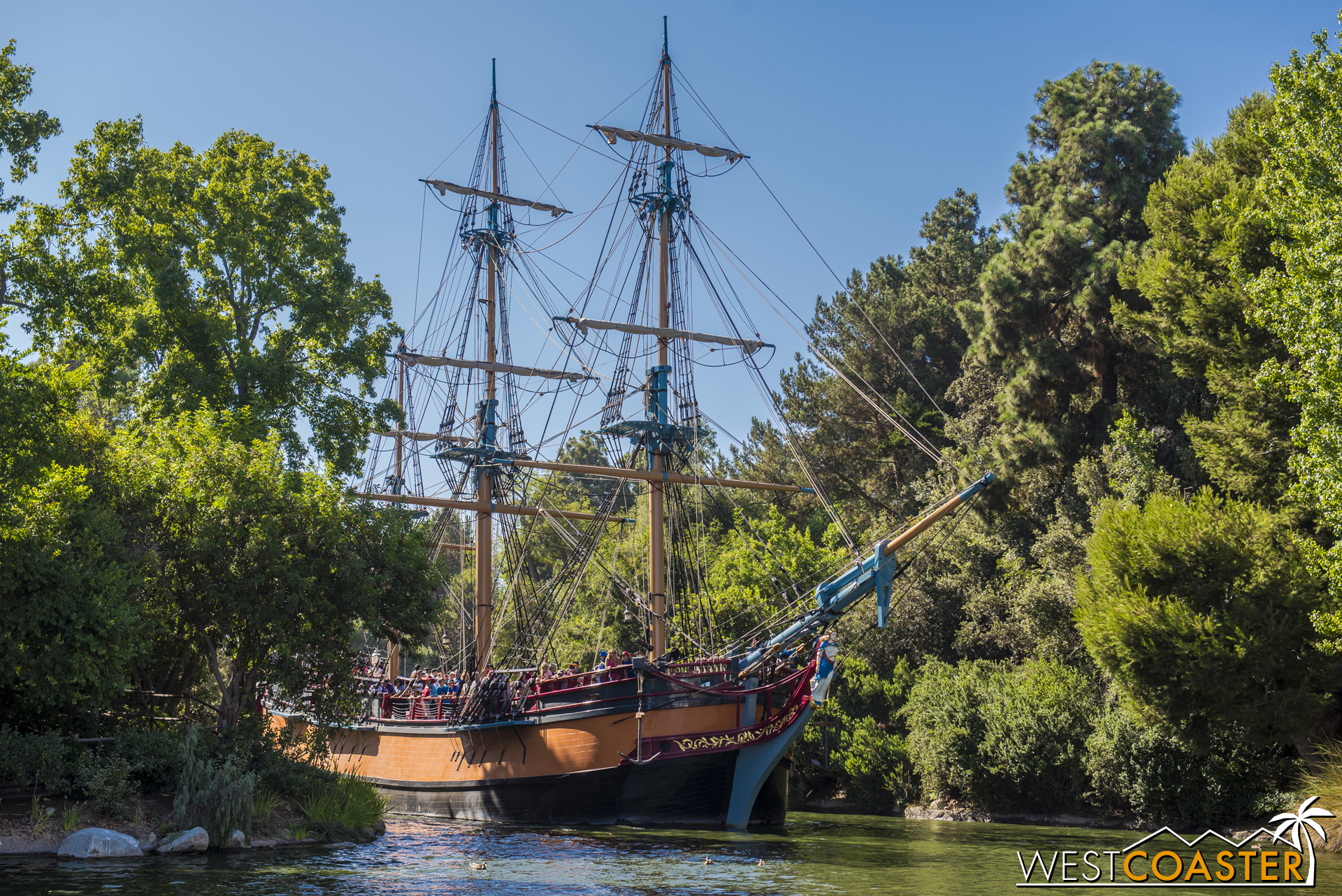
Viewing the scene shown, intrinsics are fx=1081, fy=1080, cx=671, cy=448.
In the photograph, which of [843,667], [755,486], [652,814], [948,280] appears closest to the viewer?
[652,814]

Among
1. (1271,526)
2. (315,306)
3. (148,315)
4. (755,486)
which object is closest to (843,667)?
(755,486)

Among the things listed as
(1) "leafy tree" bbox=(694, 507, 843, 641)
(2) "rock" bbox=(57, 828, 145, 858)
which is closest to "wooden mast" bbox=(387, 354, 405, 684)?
(1) "leafy tree" bbox=(694, 507, 843, 641)

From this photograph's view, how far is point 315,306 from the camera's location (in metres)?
27.1

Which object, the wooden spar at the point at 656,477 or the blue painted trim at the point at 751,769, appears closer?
the blue painted trim at the point at 751,769

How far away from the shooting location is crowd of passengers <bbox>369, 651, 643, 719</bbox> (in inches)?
1078

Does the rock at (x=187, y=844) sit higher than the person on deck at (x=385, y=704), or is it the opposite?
the person on deck at (x=385, y=704)

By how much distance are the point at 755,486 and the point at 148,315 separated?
17165mm

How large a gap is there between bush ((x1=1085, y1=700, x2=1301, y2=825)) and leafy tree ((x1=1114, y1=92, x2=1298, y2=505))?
625 centimetres

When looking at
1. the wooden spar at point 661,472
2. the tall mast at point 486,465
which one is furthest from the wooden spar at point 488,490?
the wooden spar at point 661,472

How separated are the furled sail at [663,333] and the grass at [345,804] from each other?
1484 centimetres

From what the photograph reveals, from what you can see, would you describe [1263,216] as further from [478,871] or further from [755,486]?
[478,871]

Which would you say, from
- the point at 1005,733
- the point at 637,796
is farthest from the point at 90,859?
the point at 1005,733

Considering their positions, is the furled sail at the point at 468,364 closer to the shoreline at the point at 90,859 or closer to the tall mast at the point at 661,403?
the tall mast at the point at 661,403

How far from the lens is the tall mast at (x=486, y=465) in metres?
37.2
